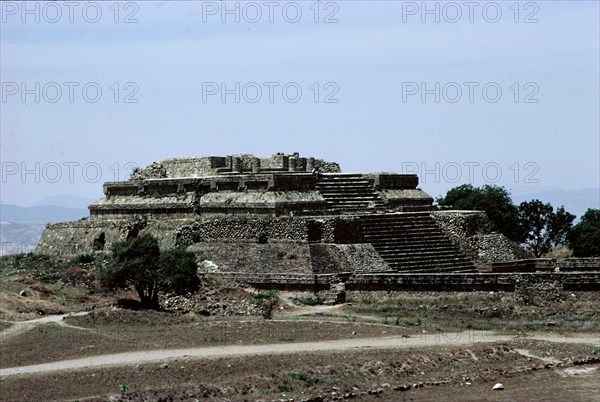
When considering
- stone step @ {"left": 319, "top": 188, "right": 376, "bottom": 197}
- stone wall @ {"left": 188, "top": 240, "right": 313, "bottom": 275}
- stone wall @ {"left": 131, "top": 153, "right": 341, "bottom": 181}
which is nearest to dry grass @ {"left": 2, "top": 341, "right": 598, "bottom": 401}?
stone wall @ {"left": 188, "top": 240, "right": 313, "bottom": 275}

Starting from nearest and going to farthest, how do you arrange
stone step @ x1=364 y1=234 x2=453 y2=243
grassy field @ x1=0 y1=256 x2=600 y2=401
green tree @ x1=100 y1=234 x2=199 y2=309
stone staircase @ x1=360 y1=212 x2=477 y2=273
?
grassy field @ x1=0 y1=256 x2=600 y2=401, green tree @ x1=100 y1=234 x2=199 y2=309, stone staircase @ x1=360 y1=212 x2=477 y2=273, stone step @ x1=364 y1=234 x2=453 y2=243

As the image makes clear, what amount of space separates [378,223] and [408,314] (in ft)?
27.3

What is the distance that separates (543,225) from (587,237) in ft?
20.7

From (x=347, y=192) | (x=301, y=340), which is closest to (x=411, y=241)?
(x=347, y=192)

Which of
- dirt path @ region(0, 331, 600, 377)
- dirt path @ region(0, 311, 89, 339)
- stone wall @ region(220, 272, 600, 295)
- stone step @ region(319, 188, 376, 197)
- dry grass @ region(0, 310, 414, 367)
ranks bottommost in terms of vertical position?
dirt path @ region(0, 331, 600, 377)

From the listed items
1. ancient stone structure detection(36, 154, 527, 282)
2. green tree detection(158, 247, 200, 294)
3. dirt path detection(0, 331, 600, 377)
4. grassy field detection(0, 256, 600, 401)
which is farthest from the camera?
ancient stone structure detection(36, 154, 527, 282)

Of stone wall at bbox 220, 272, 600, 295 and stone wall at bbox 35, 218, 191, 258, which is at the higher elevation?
stone wall at bbox 35, 218, 191, 258

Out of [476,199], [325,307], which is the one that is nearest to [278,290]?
[325,307]

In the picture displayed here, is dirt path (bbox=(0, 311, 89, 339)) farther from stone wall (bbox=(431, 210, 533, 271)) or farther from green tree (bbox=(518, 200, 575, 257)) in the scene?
green tree (bbox=(518, 200, 575, 257))

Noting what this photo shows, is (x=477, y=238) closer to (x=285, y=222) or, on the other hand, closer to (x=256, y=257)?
(x=285, y=222)

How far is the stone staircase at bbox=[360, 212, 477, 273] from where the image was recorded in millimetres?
46406

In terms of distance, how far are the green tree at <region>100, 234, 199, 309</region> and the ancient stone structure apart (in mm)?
4098

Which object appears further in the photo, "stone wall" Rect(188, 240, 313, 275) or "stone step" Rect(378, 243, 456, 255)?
"stone step" Rect(378, 243, 456, 255)

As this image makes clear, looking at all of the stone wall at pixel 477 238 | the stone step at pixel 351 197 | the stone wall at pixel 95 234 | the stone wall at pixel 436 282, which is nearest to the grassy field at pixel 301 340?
the stone wall at pixel 436 282
